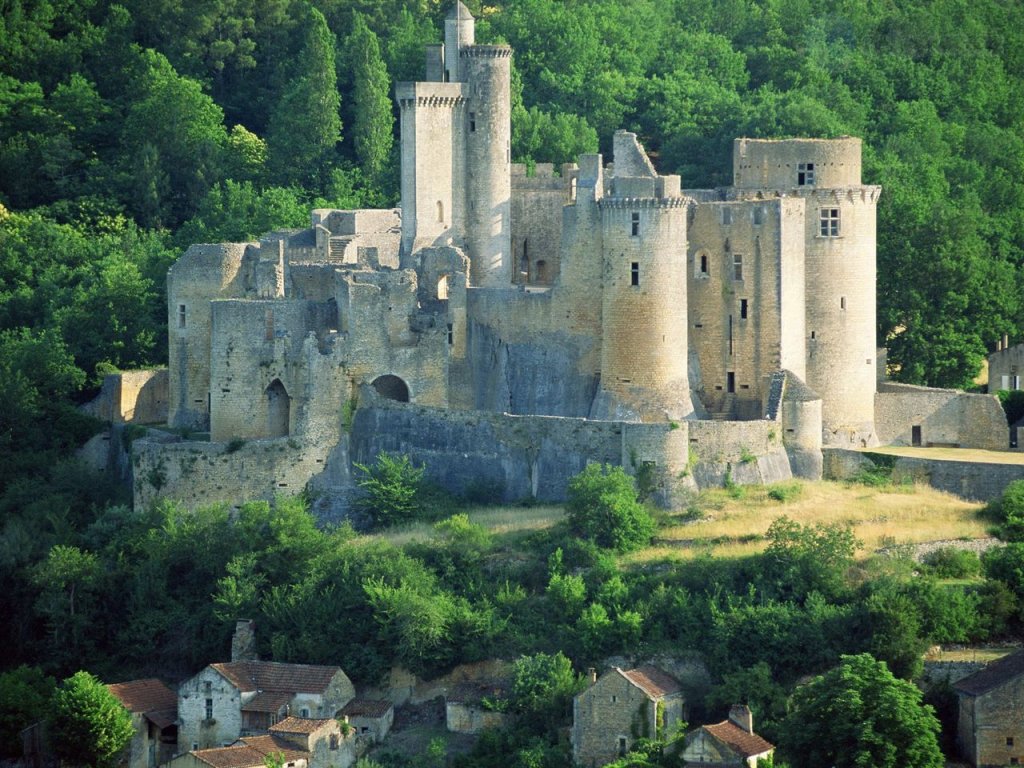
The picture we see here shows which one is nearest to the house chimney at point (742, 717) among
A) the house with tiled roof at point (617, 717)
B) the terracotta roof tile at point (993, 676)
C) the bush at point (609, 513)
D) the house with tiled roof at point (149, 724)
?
the house with tiled roof at point (617, 717)

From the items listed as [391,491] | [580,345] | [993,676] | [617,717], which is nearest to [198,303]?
[391,491]

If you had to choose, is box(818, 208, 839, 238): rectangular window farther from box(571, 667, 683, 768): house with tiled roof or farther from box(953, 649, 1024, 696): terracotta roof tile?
box(571, 667, 683, 768): house with tiled roof

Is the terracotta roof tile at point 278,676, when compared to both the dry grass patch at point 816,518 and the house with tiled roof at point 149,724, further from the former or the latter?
the dry grass patch at point 816,518

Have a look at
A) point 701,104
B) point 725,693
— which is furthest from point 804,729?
point 701,104

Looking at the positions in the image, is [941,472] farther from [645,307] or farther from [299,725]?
[299,725]

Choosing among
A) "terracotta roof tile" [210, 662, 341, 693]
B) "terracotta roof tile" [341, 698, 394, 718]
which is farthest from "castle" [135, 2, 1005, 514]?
"terracotta roof tile" [341, 698, 394, 718]

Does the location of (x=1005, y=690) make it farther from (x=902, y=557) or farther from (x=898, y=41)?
(x=898, y=41)
